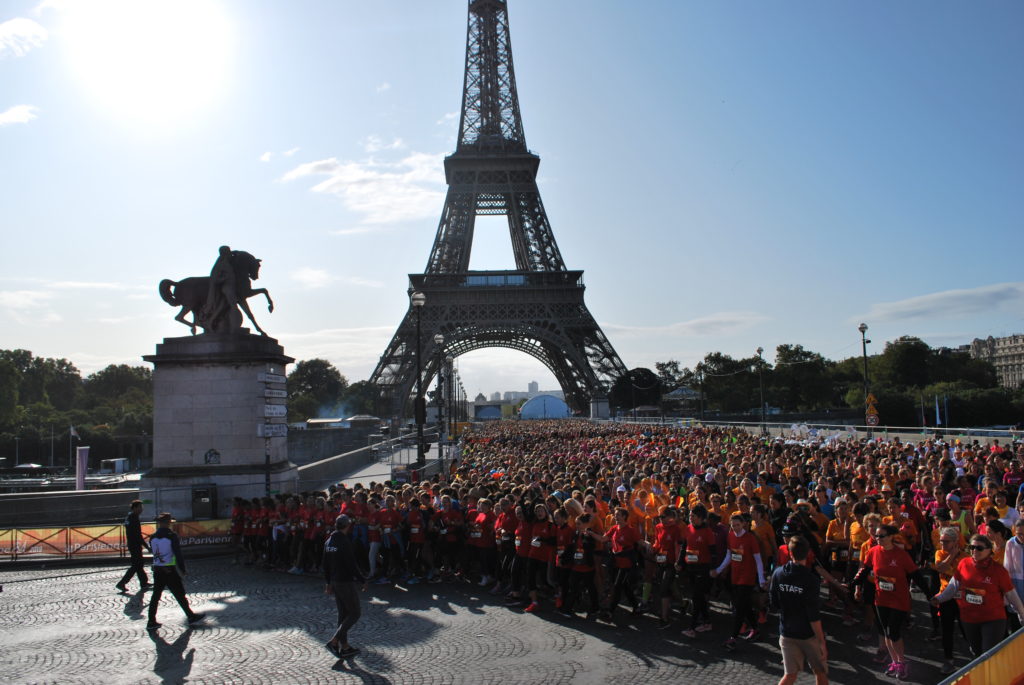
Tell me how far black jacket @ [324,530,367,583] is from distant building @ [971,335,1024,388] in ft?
538

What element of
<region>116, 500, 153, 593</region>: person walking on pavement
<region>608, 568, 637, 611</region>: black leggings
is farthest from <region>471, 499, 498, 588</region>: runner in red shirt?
<region>116, 500, 153, 593</region>: person walking on pavement

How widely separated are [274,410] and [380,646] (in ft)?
36.0

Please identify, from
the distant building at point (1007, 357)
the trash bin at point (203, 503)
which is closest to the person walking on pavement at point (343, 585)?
the trash bin at point (203, 503)

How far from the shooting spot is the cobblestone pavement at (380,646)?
8039 mm

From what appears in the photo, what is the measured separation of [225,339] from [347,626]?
11.7 meters

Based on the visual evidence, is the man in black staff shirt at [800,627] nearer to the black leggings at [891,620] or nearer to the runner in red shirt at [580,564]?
the black leggings at [891,620]

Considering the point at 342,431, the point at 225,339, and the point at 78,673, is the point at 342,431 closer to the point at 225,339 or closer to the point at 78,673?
the point at 225,339

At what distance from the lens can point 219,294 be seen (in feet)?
64.0

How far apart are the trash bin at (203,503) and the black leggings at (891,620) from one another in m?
14.6

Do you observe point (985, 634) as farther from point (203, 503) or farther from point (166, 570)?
point (203, 503)

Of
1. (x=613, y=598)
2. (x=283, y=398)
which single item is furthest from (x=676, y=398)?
(x=613, y=598)

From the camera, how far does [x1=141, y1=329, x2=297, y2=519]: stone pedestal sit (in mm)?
18422

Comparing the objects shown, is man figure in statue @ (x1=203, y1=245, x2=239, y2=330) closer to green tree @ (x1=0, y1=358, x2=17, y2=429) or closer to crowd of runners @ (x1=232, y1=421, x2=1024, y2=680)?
crowd of runners @ (x1=232, y1=421, x2=1024, y2=680)

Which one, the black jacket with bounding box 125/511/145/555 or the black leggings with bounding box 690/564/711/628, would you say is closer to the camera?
the black leggings with bounding box 690/564/711/628
